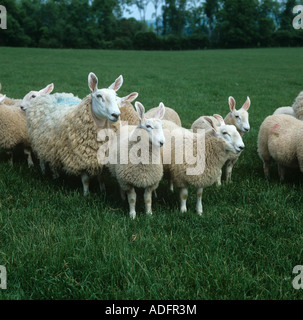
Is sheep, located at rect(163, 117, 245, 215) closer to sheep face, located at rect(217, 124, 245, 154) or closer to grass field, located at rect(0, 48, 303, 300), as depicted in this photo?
sheep face, located at rect(217, 124, 245, 154)

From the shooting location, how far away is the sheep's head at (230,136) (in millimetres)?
3834

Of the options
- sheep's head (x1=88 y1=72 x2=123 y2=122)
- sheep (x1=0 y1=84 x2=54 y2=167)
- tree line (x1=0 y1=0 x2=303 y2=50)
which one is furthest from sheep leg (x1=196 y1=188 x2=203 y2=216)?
tree line (x1=0 y1=0 x2=303 y2=50)

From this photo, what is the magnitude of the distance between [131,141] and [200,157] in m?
0.81

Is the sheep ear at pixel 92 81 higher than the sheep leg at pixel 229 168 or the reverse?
higher

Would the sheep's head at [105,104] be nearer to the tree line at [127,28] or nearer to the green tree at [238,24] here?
the tree line at [127,28]

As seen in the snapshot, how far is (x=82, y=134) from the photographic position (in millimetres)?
4445

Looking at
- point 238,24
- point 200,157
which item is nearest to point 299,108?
point 200,157

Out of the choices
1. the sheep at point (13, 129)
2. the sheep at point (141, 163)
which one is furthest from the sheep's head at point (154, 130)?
the sheep at point (13, 129)

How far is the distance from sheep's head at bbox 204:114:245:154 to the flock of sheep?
0.4 inches

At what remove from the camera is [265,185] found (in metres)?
4.59
